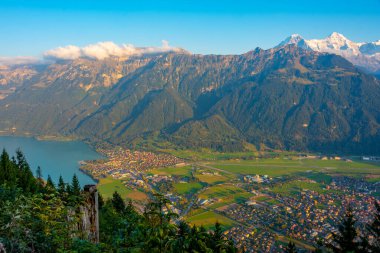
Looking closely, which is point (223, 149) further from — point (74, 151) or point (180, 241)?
point (180, 241)

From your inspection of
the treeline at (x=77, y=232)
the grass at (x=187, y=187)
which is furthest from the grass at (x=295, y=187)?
the treeline at (x=77, y=232)

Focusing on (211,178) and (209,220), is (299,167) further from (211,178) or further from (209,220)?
(209,220)

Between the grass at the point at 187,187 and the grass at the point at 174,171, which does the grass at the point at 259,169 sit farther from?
the grass at the point at 187,187

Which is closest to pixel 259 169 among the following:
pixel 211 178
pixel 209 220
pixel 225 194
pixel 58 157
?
pixel 211 178

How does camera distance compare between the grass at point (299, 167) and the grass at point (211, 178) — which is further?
the grass at point (299, 167)

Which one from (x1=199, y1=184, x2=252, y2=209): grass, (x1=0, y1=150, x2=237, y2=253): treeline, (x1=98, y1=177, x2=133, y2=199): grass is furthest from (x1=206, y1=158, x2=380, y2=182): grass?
(x1=0, y1=150, x2=237, y2=253): treeline
